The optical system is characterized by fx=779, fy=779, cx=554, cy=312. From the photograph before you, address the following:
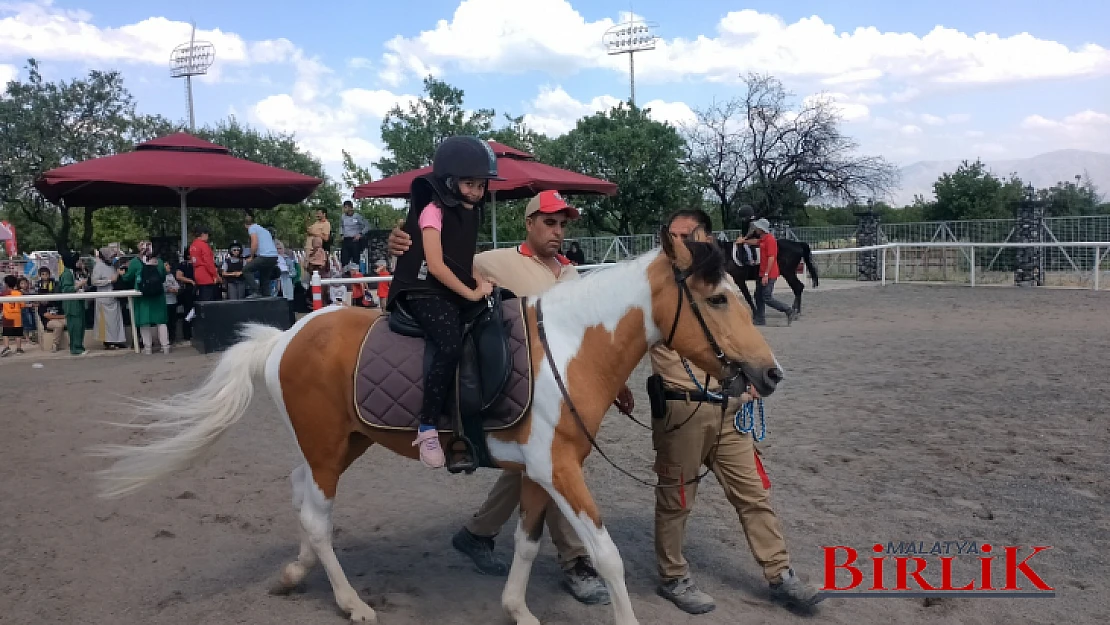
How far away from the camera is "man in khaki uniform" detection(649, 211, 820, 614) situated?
143 inches

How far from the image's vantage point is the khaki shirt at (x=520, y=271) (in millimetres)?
3930

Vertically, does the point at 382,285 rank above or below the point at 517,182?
below

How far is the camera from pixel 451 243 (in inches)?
132

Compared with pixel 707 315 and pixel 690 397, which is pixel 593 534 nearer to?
pixel 690 397

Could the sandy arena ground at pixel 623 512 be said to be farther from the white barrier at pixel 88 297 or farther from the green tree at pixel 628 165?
the green tree at pixel 628 165

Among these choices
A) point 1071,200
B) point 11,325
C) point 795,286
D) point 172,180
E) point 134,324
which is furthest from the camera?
point 1071,200

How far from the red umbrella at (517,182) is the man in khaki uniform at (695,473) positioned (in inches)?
352

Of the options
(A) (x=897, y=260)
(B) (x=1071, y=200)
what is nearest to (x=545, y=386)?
(A) (x=897, y=260)

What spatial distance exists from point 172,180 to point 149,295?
5.72ft

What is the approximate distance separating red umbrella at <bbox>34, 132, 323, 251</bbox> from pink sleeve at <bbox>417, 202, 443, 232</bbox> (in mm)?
9288

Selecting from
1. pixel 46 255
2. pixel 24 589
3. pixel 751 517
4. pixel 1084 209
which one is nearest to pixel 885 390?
pixel 751 517

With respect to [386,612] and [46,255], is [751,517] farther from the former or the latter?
[46,255]

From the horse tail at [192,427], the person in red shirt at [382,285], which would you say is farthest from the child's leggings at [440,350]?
the person in red shirt at [382,285]

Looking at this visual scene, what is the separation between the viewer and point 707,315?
315cm
